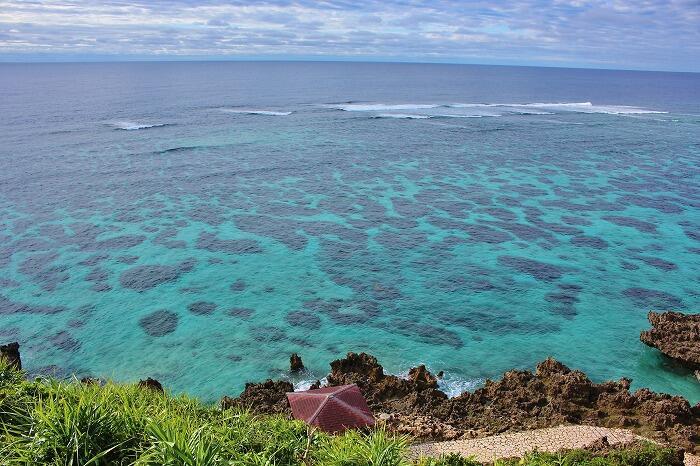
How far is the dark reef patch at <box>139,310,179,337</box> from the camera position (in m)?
32.9

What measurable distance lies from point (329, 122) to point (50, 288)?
219 ft

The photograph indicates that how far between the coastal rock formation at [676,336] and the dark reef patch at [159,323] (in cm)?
2858

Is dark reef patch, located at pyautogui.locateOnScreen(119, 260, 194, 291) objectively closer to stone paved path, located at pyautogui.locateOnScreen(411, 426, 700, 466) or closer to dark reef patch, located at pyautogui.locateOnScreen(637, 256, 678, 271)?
stone paved path, located at pyautogui.locateOnScreen(411, 426, 700, 466)

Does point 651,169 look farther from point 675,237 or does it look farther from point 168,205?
point 168,205

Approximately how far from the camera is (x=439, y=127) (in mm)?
96375

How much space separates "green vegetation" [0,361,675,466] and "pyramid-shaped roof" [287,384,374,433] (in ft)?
18.6

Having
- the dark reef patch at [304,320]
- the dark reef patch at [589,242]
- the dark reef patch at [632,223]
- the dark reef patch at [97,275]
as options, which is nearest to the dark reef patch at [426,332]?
the dark reef patch at [304,320]

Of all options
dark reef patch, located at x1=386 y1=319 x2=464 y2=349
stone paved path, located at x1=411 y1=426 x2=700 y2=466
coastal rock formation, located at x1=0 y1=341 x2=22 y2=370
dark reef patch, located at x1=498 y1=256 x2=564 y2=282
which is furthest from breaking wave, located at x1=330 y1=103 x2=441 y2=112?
stone paved path, located at x1=411 y1=426 x2=700 y2=466

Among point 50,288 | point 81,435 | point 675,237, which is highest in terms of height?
point 81,435

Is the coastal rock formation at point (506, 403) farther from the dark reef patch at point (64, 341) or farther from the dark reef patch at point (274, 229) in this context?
the dark reef patch at point (274, 229)

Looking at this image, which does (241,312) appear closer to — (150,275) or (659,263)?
(150,275)

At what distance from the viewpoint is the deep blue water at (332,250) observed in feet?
103

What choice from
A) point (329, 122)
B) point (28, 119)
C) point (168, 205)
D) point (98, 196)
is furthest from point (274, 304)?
point (28, 119)

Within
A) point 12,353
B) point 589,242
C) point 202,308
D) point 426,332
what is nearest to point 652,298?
point 589,242
